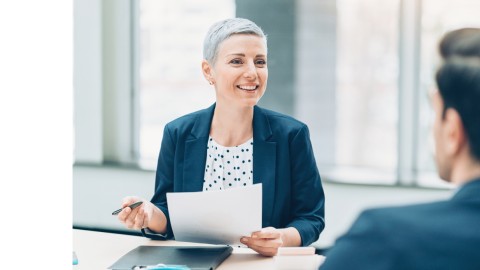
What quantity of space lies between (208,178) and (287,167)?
0.29m

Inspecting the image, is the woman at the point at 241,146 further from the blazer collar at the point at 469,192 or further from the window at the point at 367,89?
the window at the point at 367,89

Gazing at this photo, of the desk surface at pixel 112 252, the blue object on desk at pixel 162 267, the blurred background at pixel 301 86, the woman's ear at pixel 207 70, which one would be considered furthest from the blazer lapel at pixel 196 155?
the blurred background at pixel 301 86

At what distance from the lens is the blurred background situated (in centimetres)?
398

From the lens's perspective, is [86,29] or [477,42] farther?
[86,29]

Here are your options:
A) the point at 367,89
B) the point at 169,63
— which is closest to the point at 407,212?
the point at 367,89

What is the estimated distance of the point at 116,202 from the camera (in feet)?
15.2

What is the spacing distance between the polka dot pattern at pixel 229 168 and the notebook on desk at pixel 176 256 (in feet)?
1.11

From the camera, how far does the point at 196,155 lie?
7.68 ft

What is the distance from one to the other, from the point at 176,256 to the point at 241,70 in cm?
71

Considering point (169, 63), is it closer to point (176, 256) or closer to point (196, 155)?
point (196, 155)

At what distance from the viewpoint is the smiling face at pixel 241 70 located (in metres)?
2.28
